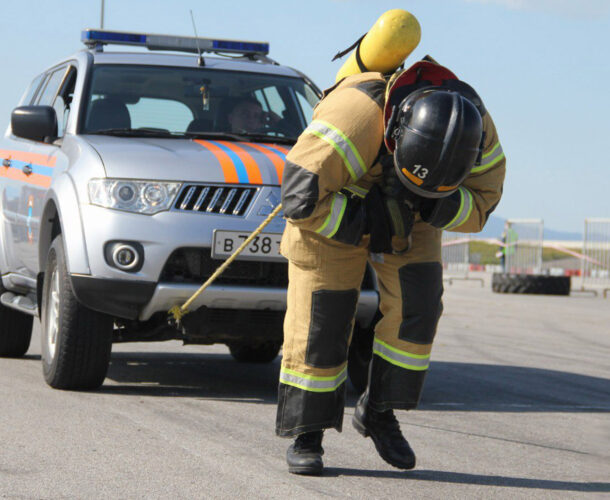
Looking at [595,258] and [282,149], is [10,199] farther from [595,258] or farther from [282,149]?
[595,258]

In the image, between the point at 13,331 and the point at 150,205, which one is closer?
the point at 150,205

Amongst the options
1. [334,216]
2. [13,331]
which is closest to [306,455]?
[334,216]

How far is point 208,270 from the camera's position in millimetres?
5957

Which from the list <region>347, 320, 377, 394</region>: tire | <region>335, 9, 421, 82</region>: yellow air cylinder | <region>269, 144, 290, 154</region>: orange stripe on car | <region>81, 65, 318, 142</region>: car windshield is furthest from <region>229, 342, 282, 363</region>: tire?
<region>335, 9, 421, 82</region>: yellow air cylinder

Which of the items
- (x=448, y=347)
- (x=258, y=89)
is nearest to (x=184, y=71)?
(x=258, y=89)

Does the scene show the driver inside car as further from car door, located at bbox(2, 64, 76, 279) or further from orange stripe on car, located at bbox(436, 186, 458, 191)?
orange stripe on car, located at bbox(436, 186, 458, 191)

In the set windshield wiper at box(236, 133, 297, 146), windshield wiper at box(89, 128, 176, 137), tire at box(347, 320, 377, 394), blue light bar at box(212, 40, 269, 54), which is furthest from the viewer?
blue light bar at box(212, 40, 269, 54)

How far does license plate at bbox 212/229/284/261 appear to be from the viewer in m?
5.84

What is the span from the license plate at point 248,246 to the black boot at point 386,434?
1398 millimetres

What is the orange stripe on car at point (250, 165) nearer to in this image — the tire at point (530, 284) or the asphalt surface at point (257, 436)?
the asphalt surface at point (257, 436)

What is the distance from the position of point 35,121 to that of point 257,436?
8.88ft

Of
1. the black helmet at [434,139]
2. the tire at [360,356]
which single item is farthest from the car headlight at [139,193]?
the black helmet at [434,139]

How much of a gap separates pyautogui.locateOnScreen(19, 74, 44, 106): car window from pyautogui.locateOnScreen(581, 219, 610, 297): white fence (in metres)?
17.5

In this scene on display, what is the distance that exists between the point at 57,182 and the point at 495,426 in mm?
2833
